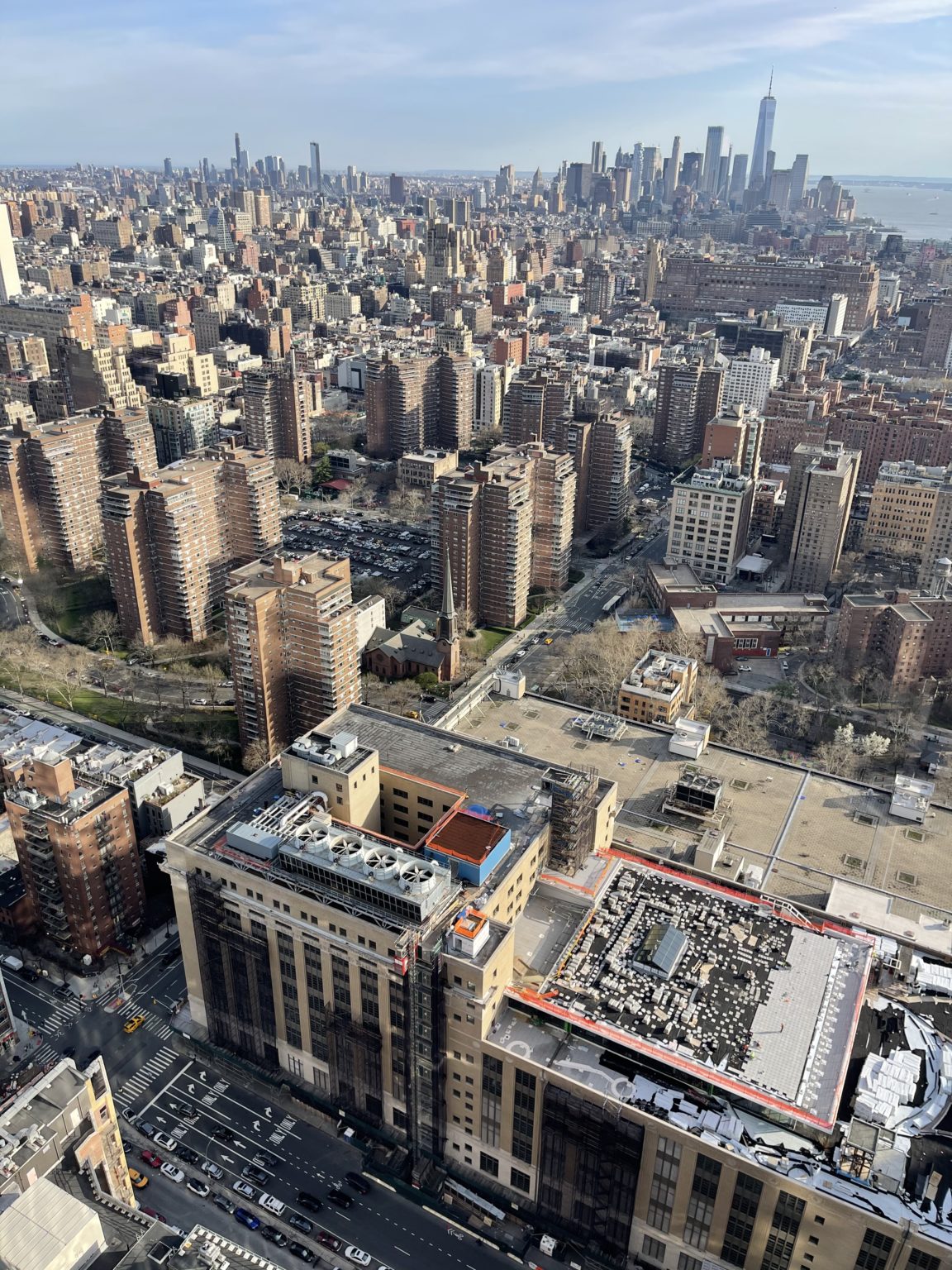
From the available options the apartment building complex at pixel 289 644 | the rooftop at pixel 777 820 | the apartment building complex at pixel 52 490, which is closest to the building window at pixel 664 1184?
the rooftop at pixel 777 820

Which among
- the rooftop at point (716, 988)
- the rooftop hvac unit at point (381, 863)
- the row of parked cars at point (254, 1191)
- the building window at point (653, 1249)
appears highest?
the rooftop hvac unit at point (381, 863)

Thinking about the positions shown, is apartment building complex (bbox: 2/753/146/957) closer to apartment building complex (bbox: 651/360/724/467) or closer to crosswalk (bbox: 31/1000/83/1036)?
crosswalk (bbox: 31/1000/83/1036)

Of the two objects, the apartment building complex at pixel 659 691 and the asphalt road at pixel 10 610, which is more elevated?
the apartment building complex at pixel 659 691

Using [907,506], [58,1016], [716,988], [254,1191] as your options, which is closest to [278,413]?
[907,506]

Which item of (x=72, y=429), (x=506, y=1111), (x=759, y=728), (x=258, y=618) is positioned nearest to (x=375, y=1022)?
(x=506, y=1111)

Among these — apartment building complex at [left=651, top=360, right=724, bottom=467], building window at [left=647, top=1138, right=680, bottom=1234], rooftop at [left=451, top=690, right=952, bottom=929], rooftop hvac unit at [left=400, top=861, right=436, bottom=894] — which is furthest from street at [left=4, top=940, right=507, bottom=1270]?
apartment building complex at [left=651, top=360, right=724, bottom=467]

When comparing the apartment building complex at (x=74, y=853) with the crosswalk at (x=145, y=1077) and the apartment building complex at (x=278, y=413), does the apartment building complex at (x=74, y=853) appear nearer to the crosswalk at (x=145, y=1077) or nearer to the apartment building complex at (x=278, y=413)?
the crosswalk at (x=145, y=1077)

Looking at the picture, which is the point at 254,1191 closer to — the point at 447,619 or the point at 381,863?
the point at 381,863
